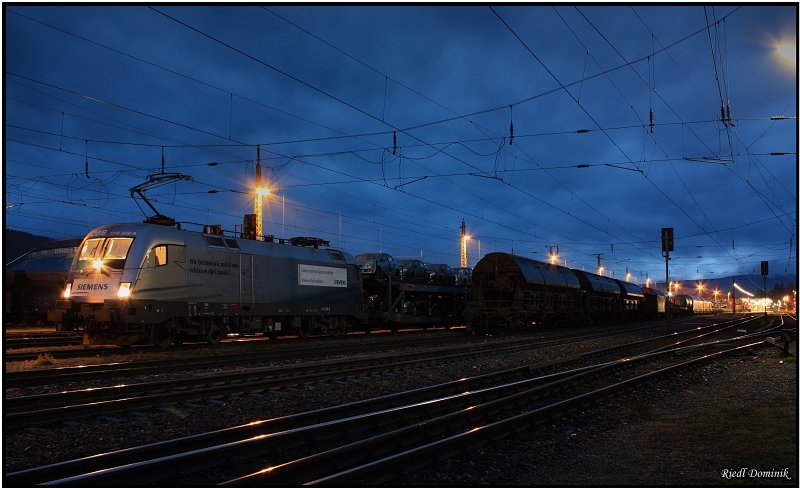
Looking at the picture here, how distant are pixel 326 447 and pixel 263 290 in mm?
14769

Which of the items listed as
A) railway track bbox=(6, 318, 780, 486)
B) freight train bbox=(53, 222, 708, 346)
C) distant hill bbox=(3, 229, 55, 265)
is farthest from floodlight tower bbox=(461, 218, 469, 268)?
distant hill bbox=(3, 229, 55, 265)

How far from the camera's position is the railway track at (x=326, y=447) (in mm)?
5621

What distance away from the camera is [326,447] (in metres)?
7.18

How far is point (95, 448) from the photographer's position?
7.15m

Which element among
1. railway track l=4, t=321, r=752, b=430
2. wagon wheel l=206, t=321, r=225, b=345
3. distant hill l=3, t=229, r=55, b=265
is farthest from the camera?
distant hill l=3, t=229, r=55, b=265

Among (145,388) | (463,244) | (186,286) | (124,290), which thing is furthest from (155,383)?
(463,244)

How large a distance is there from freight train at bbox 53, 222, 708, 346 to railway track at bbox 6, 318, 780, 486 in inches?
414

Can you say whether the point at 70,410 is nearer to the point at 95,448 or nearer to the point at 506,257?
the point at 95,448

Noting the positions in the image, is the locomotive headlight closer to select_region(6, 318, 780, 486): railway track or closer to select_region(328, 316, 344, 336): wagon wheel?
select_region(328, 316, 344, 336): wagon wheel

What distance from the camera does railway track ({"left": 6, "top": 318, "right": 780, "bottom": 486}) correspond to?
18.4 feet

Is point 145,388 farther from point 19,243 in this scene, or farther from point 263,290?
point 19,243

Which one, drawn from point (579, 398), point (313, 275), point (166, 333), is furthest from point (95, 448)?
point (313, 275)

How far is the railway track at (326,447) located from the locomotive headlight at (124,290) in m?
10.2

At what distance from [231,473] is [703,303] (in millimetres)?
104278
